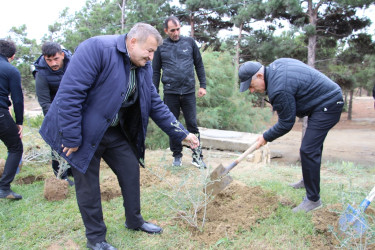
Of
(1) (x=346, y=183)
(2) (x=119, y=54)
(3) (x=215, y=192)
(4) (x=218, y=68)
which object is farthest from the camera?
(4) (x=218, y=68)

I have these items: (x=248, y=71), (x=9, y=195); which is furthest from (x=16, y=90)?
(x=248, y=71)

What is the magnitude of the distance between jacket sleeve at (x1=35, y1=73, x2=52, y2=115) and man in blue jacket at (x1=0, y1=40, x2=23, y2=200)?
20 cm

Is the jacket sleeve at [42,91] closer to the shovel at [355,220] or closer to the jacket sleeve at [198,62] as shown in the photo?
the jacket sleeve at [198,62]

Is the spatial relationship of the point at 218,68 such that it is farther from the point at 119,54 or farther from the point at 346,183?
the point at 119,54

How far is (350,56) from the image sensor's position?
15555mm

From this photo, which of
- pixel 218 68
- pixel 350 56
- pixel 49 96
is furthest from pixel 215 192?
pixel 350 56

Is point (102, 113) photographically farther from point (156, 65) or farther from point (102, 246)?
point (156, 65)

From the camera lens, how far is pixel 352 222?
240 cm

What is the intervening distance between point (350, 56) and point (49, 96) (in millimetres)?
15895

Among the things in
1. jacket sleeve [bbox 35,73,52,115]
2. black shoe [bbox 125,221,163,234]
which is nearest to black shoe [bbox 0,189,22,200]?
jacket sleeve [bbox 35,73,52,115]

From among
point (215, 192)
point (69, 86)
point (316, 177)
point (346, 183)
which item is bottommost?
point (346, 183)

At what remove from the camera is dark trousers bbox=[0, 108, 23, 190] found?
11.9ft

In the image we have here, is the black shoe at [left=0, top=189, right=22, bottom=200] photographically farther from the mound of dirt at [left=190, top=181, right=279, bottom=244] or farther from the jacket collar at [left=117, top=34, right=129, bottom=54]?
the jacket collar at [left=117, top=34, right=129, bottom=54]

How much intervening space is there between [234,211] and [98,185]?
144 cm
